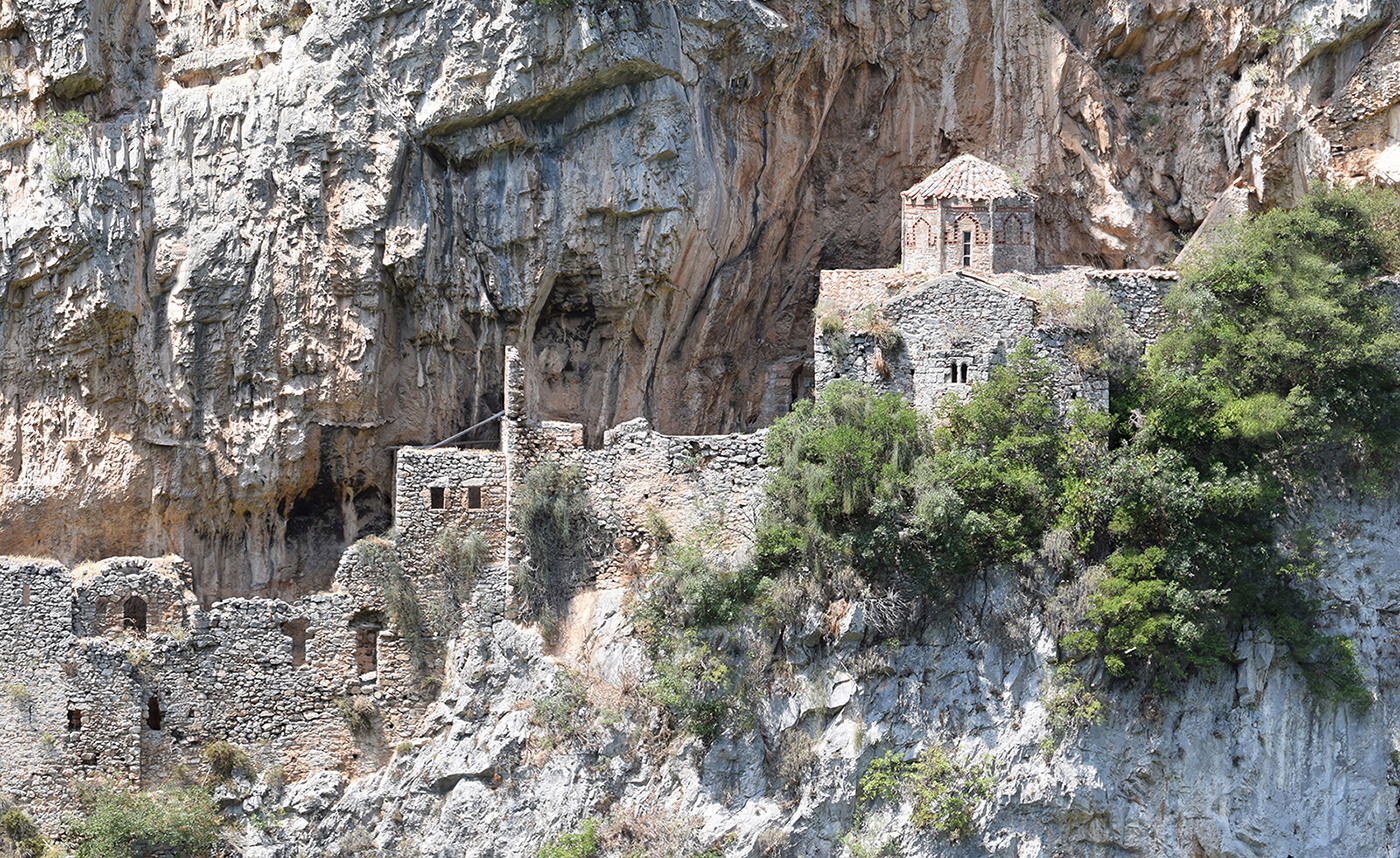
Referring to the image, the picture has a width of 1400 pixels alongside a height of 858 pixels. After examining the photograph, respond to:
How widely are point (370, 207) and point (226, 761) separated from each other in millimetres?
9423

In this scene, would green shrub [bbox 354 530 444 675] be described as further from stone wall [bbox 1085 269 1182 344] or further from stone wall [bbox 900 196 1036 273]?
stone wall [bbox 1085 269 1182 344]

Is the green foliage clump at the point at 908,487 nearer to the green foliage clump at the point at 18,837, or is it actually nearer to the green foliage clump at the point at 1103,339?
the green foliage clump at the point at 1103,339

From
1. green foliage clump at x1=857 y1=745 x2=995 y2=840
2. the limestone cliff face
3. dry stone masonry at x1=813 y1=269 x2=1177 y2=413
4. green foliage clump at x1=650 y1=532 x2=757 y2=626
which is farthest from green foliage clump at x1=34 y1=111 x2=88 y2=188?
green foliage clump at x1=857 y1=745 x2=995 y2=840

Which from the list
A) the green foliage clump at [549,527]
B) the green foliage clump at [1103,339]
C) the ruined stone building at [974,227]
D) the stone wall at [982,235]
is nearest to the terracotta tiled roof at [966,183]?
the ruined stone building at [974,227]

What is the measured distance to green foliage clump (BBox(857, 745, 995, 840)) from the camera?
97.3 ft

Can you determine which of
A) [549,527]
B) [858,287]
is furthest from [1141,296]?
[549,527]

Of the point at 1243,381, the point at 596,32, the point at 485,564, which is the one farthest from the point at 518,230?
the point at 1243,381

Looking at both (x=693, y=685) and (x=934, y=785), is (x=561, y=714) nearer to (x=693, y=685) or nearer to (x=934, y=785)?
(x=693, y=685)

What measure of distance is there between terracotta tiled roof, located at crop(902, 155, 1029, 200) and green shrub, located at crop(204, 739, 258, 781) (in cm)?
1451

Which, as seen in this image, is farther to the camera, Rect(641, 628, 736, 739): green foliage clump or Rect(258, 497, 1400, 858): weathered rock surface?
Rect(641, 628, 736, 739): green foliage clump

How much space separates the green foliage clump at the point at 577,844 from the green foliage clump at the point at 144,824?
5528 millimetres

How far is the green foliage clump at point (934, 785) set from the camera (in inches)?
1168

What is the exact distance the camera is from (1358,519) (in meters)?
31.6

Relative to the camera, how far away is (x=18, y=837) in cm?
3103
